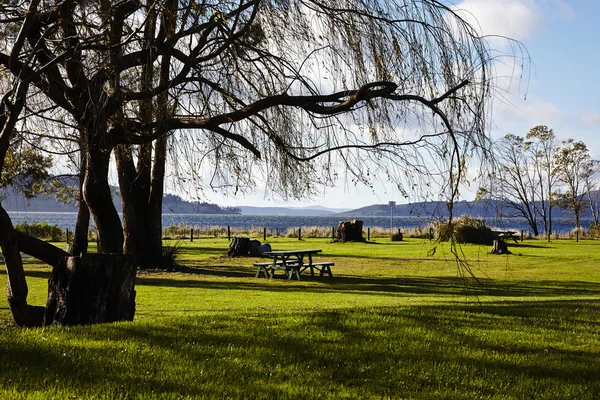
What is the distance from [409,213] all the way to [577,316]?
10.7ft

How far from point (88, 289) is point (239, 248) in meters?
19.7

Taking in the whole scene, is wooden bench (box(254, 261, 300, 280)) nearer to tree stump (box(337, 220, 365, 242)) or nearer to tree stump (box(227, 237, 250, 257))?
tree stump (box(227, 237, 250, 257))

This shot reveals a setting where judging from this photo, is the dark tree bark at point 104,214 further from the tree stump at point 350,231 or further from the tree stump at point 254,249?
the tree stump at point 350,231

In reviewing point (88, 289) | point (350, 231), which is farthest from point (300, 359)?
point (350, 231)

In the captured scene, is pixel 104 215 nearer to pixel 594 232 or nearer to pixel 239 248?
pixel 239 248

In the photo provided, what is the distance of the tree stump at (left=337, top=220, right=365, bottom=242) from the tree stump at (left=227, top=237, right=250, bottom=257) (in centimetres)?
1301

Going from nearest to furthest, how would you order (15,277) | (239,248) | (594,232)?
(15,277), (239,248), (594,232)

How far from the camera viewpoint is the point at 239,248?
87.4ft

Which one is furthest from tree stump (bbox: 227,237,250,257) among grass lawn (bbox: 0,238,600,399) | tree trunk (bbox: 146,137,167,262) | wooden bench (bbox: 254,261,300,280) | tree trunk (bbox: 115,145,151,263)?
grass lawn (bbox: 0,238,600,399)

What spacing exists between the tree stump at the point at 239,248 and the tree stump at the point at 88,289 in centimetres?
1938

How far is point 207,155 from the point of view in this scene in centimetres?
784

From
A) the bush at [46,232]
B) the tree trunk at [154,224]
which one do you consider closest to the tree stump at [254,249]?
the tree trunk at [154,224]

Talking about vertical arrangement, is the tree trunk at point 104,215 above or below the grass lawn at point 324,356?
above

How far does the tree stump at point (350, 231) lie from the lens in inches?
1534
